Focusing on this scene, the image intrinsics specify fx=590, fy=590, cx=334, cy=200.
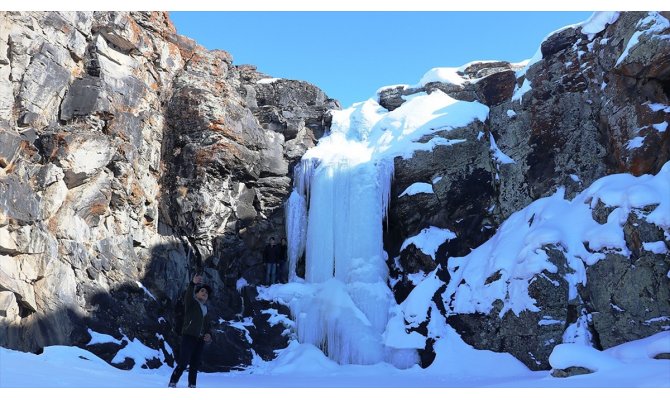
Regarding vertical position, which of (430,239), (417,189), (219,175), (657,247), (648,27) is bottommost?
(657,247)

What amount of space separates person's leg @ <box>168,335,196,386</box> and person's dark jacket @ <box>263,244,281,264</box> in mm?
9119

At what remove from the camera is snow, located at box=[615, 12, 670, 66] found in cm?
1268

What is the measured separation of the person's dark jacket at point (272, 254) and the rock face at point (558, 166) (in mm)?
2981

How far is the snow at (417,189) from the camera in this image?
51.2ft

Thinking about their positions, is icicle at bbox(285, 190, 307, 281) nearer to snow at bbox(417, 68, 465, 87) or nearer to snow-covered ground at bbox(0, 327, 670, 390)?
snow-covered ground at bbox(0, 327, 670, 390)

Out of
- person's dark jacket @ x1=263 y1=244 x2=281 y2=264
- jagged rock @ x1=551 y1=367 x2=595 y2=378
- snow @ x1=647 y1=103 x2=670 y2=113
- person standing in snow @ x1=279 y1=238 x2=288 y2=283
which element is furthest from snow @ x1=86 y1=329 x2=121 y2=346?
snow @ x1=647 y1=103 x2=670 y2=113

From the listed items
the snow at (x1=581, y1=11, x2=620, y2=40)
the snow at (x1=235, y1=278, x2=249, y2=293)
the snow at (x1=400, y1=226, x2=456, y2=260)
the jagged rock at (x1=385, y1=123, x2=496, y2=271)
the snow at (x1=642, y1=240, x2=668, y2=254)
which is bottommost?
the snow at (x1=235, y1=278, x2=249, y2=293)

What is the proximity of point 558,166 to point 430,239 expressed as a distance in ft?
12.1

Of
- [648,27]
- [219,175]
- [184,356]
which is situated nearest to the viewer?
[184,356]

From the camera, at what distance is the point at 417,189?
15.7 metres

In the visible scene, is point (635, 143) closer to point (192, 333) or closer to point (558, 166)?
point (558, 166)

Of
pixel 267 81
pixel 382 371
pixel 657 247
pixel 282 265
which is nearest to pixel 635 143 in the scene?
pixel 657 247

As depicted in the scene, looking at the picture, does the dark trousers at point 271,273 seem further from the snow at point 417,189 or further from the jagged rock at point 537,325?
the jagged rock at point 537,325

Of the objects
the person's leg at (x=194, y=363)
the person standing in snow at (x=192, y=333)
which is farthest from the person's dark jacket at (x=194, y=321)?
the person's leg at (x=194, y=363)
